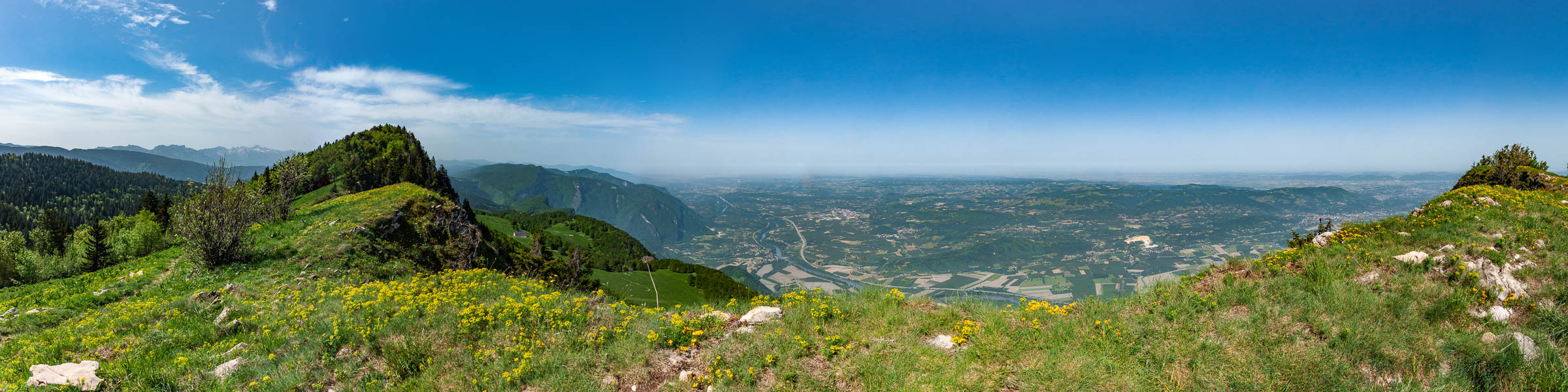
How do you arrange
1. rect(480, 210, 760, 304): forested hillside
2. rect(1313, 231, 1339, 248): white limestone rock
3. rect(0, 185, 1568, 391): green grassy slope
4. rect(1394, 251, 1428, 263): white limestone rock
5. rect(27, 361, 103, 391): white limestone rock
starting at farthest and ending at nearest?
rect(480, 210, 760, 304): forested hillside
rect(1313, 231, 1339, 248): white limestone rock
rect(1394, 251, 1428, 263): white limestone rock
rect(27, 361, 103, 391): white limestone rock
rect(0, 185, 1568, 391): green grassy slope

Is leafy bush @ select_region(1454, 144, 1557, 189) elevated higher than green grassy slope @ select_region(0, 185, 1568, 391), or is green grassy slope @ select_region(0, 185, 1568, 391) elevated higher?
leafy bush @ select_region(1454, 144, 1557, 189)

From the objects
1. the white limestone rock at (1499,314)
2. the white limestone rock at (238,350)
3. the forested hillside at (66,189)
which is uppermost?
the white limestone rock at (1499,314)

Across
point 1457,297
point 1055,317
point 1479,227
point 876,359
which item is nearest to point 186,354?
point 876,359

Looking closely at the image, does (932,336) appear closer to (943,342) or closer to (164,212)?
(943,342)

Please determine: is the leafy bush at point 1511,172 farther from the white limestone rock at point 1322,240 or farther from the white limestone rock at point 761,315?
the white limestone rock at point 761,315

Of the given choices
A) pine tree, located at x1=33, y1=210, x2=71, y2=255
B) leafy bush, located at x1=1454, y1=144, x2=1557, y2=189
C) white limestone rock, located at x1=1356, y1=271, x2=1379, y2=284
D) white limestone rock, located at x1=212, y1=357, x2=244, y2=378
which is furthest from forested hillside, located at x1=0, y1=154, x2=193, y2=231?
leafy bush, located at x1=1454, y1=144, x2=1557, y2=189

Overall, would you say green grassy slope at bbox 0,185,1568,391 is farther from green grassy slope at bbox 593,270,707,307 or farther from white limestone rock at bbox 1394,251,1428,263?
green grassy slope at bbox 593,270,707,307

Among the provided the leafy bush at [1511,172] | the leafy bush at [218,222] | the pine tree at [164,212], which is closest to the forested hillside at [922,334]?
the leafy bush at [218,222]

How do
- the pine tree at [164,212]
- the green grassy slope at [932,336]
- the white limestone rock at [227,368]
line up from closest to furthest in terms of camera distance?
the green grassy slope at [932,336] < the white limestone rock at [227,368] < the pine tree at [164,212]

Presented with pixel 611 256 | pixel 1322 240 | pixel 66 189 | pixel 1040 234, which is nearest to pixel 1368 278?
pixel 1322 240
